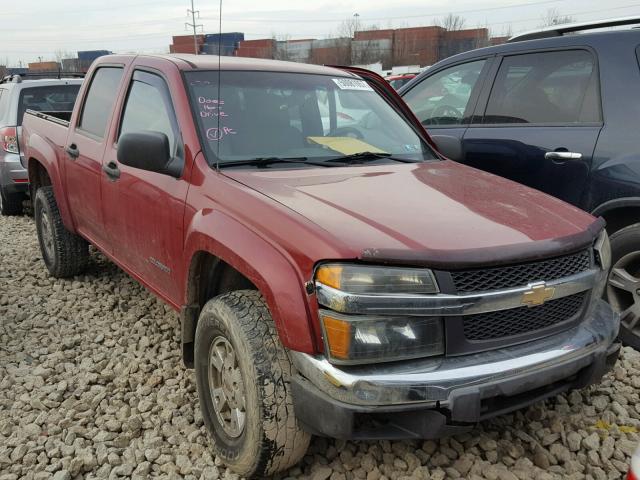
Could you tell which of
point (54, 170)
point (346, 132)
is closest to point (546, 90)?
point (346, 132)

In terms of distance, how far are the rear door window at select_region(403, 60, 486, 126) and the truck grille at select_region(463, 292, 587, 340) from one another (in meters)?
2.42

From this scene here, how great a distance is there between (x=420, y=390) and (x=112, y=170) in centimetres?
240

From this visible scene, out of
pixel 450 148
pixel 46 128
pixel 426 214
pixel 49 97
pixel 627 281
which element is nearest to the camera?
pixel 426 214

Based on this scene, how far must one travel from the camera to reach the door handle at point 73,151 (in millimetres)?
4094

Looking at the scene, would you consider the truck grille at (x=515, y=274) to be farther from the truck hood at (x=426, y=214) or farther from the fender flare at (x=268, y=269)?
the fender flare at (x=268, y=269)

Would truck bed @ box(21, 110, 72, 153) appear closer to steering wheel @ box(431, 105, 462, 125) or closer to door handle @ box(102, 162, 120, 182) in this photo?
door handle @ box(102, 162, 120, 182)

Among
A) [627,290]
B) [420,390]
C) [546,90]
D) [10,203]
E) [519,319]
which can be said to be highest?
[546,90]

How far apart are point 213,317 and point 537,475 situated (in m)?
1.52

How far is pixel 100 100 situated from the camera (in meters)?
4.06

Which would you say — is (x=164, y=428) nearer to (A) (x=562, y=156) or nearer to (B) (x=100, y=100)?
(B) (x=100, y=100)

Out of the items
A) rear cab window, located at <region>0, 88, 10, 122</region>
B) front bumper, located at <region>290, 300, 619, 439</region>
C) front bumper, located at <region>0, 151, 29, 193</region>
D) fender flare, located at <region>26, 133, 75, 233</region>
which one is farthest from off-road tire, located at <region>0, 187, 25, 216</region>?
front bumper, located at <region>290, 300, 619, 439</region>

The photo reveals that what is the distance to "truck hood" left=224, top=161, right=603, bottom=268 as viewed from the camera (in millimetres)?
1999

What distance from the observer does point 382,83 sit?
385 centimetres

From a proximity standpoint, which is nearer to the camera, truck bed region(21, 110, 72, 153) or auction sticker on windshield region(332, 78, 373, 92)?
auction sticker on windshield region(332, 78, 373, 92)
